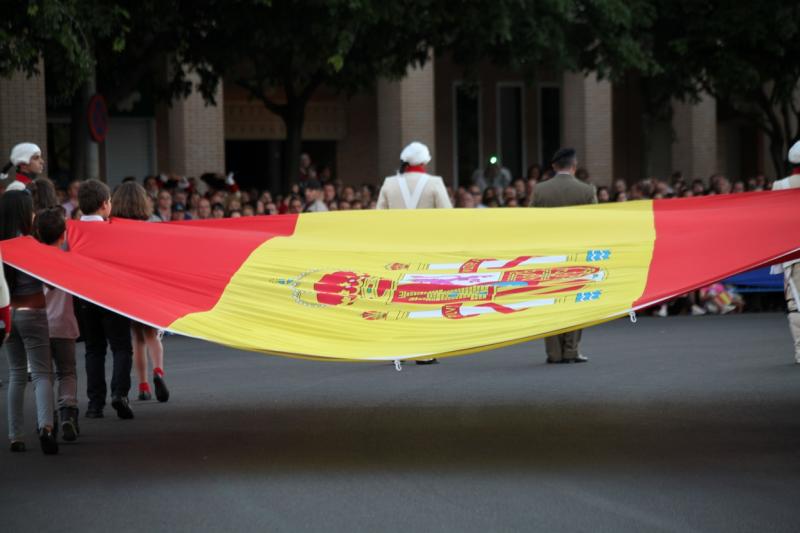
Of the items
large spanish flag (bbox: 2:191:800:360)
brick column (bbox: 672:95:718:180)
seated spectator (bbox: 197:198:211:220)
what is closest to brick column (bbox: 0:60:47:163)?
seated spectator (bbox: 197:198:211:220)

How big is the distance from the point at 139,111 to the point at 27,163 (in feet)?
76.9

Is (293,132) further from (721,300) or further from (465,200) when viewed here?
(721,300)

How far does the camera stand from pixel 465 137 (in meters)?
39.9

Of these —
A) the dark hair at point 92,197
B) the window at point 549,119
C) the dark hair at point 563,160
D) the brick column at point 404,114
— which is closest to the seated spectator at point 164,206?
the dark hair at point 563,160

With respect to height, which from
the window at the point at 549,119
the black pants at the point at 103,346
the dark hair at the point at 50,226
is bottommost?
the black pants at the point at 103,346

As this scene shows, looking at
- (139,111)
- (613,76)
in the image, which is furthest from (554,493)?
(139,111)

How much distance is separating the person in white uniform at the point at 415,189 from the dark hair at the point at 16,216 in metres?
3.88

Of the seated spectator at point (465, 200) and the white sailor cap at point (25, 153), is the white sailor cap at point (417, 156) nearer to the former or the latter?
the white sailor cap at point (25, 153)

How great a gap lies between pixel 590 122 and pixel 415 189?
2392 centimetres

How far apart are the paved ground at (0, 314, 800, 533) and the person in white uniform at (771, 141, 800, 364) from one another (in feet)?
1.45

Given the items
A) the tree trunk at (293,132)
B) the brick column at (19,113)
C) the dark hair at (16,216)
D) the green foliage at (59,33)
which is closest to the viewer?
the dark hair at (16,216)

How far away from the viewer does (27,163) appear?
11609 mm

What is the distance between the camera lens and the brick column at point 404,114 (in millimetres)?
34625

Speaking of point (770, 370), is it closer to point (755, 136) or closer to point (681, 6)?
point (681, 6)
